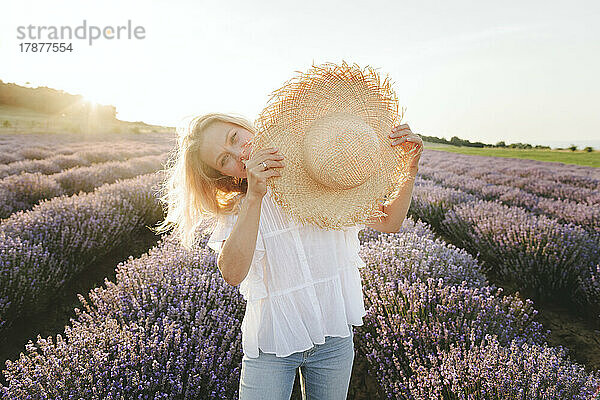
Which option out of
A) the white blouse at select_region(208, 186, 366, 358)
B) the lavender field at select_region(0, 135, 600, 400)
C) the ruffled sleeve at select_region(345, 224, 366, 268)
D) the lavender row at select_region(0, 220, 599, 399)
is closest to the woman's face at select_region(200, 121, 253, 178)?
the white blouse at select_region(208, 186, 366, 358)

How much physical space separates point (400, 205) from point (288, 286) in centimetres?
55

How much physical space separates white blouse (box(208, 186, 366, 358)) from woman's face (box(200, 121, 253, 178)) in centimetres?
15

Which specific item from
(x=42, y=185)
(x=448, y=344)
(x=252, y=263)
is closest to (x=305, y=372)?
(x=252, y=263)

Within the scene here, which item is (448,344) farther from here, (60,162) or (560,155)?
(560,155)

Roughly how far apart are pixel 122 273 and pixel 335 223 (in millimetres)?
2148

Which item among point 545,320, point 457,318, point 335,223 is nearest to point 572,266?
point 545,320

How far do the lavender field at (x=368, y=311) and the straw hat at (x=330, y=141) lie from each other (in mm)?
577

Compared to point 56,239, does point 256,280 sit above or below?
above

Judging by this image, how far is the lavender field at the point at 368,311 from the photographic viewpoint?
176cm

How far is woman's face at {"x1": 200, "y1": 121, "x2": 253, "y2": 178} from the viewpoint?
1323 millimetres

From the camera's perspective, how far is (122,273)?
9.36ft

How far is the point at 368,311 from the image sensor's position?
8.23 feet

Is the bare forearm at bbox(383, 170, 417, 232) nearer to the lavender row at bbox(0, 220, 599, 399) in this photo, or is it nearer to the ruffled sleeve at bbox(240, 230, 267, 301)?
the ruffled sleeve at bbox(240, 230, 267, 301)

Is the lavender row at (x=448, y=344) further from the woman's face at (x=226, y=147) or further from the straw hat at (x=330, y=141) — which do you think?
the woman's face at (x=226, y=147)
